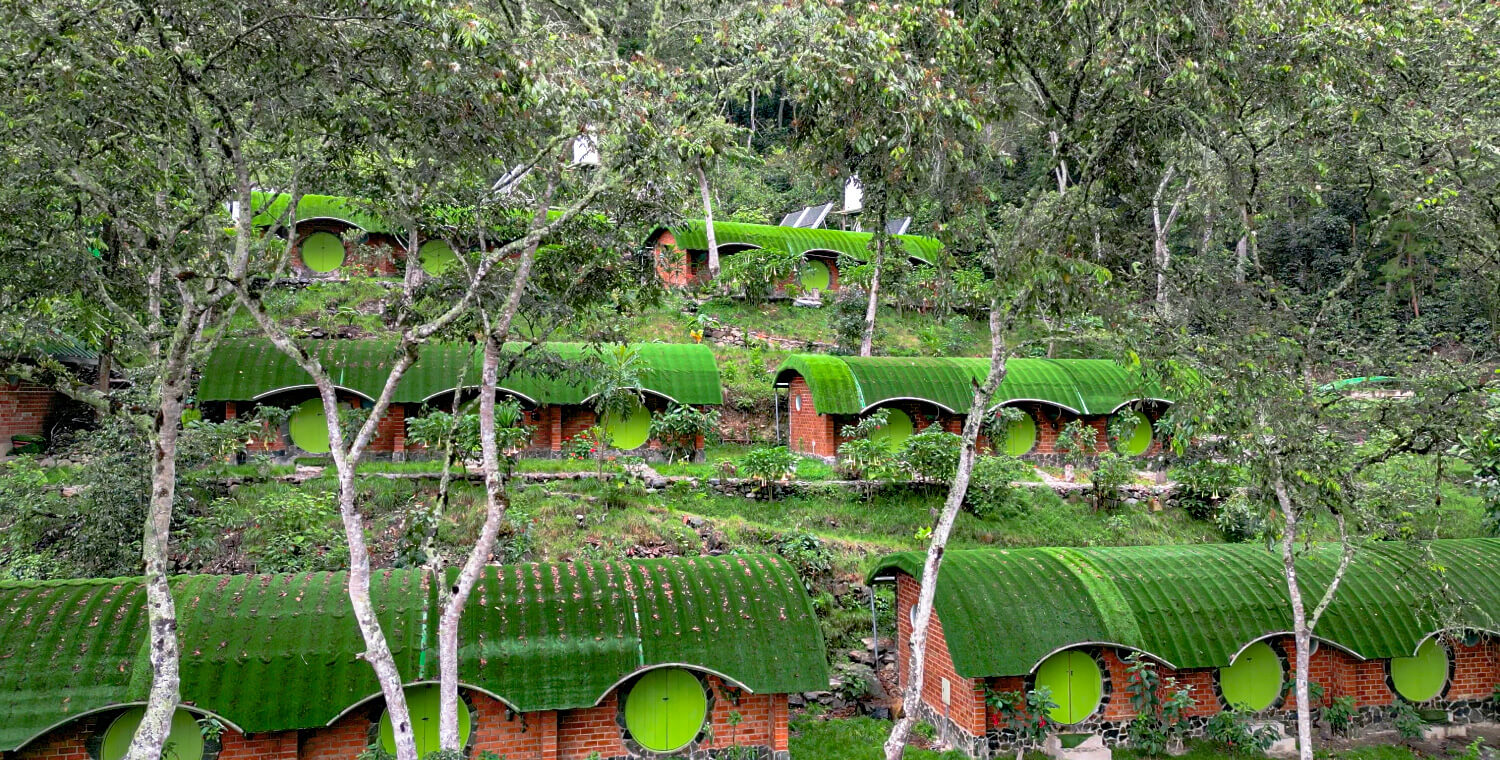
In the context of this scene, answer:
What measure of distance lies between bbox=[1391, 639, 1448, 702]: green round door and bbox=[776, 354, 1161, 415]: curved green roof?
341 inches

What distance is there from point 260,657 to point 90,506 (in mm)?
5765

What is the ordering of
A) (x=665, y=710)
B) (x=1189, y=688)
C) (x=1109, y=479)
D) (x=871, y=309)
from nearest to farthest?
(x=665, y=710) → (x=1189, y=688) → (x=1109, y=479) → (x=871, y=309)

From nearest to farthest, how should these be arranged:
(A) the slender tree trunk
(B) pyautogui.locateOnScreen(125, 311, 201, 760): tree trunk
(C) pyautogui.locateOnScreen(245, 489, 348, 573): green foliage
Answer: (B) pyautogui.locateOnScreen(125, 311, 201, 760): tree trunk < (A) the slender tree trunk < (C) pyautogui.locateOnScreen(245, 489, 348, 573): green foliage

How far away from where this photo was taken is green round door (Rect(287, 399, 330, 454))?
22.4m

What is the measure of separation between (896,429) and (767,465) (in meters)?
5.33

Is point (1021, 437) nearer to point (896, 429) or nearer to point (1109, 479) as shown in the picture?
point (896, 429)

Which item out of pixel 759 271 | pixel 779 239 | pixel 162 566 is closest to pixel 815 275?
pixel 779 239

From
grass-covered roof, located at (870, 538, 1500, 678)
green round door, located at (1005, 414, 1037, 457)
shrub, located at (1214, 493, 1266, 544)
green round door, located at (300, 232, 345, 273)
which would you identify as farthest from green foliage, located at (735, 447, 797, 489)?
green round door, located at (300, 232, 345, 273)

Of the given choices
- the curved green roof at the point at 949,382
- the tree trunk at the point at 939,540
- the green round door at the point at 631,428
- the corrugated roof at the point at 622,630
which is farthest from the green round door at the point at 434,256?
the tree trunk at the point at 939,540

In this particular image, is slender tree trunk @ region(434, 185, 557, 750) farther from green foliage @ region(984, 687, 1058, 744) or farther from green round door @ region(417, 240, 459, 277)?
green round door @ region(417, 240, 459, 277)

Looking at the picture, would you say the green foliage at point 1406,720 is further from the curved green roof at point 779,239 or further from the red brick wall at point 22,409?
the red brick wall at point 22,409

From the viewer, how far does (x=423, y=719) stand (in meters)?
12.8

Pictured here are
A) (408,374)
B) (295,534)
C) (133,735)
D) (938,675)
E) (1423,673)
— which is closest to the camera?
(133,735)

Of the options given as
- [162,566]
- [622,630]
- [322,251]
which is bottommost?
[622,630]
